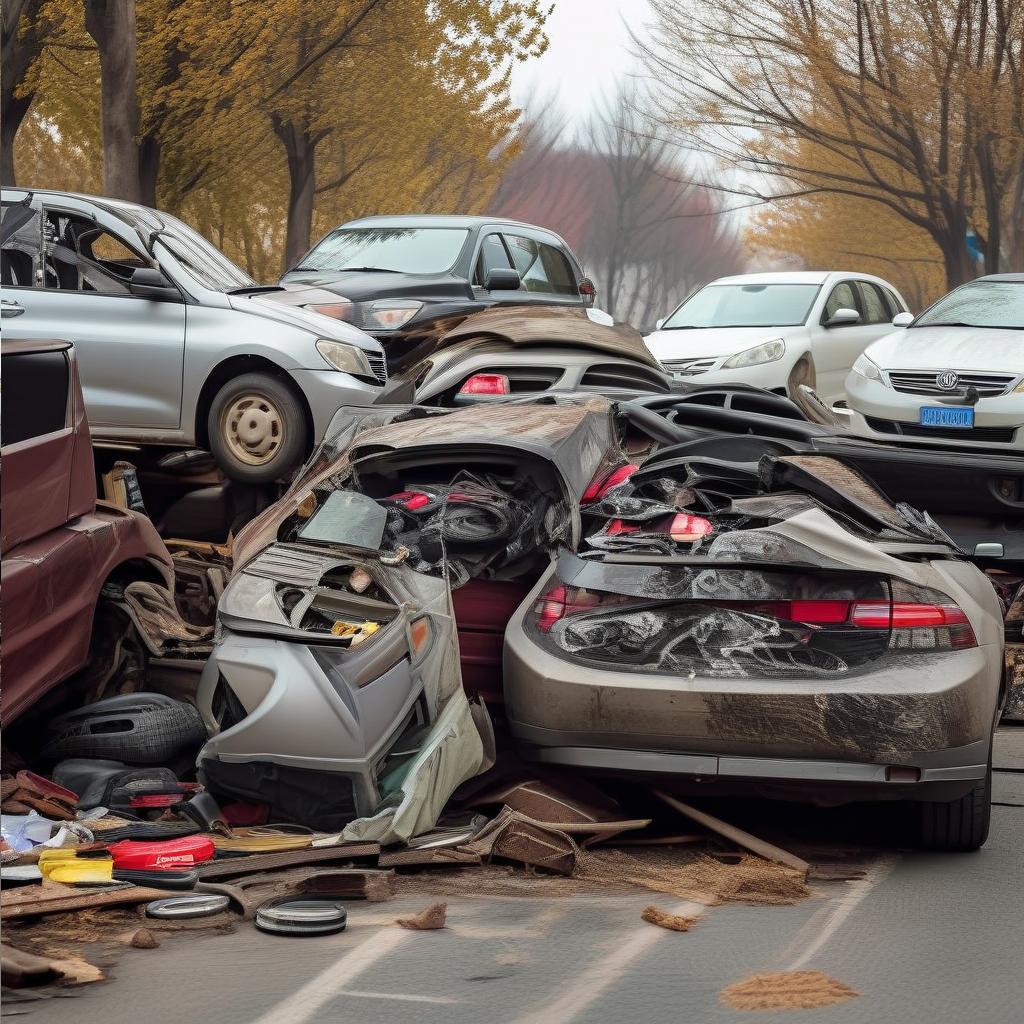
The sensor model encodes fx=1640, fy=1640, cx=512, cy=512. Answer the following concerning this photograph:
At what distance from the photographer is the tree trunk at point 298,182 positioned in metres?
30.5

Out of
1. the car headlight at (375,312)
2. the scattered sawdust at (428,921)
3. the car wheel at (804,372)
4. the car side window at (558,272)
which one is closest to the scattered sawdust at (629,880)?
the scattered sawdust at (428,921)

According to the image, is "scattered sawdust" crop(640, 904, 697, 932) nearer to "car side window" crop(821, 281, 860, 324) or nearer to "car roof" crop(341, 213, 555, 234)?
"car roof" crop(341, 213, 555, 234)

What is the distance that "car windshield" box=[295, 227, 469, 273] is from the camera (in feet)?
45.8

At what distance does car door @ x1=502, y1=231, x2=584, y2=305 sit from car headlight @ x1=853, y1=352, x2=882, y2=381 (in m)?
2.74

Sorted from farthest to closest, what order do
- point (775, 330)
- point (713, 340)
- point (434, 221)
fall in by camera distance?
1. point (775, 330)
2. point (713, 340)
3. point (434, 221)

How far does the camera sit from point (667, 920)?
5.14m

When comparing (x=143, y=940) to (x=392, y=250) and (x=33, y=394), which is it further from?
(x=392, y=250)

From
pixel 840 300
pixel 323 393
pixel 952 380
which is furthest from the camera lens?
pixel 840 300

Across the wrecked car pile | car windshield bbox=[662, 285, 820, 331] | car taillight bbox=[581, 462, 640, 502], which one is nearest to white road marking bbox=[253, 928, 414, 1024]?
the wrecked car pile

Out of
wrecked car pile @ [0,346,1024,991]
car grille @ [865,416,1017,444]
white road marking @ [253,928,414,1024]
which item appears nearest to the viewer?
white road marking @ [253,928,414,1024]

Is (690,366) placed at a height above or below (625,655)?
above

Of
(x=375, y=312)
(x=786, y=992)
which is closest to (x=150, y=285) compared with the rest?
(x=375, y=312)

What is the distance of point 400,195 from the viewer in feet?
129

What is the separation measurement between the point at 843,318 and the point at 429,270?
5.08m
